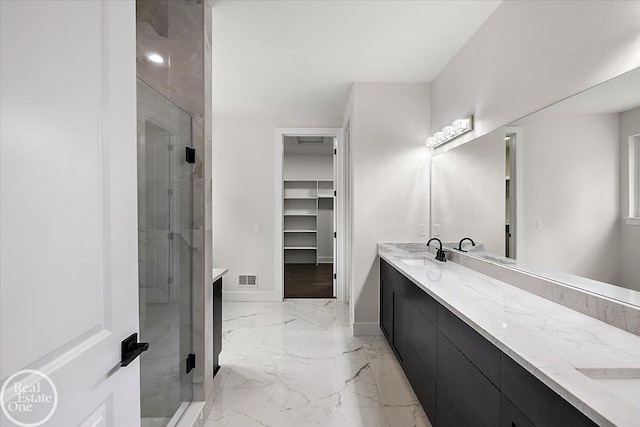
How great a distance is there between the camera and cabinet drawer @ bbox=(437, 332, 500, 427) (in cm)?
128

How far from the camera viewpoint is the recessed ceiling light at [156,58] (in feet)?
7.13

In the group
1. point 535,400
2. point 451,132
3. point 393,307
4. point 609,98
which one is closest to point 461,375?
point 535,400

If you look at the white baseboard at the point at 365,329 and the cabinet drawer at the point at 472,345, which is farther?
the white baseboard at the point at 365,329

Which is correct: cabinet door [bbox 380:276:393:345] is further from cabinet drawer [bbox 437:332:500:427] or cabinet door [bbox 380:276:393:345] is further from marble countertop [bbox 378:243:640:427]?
cabinet drawer [bbox 437:332:500:427]

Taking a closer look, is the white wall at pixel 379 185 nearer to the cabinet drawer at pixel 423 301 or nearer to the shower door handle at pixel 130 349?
the cabinet drawer at pixel 423 301

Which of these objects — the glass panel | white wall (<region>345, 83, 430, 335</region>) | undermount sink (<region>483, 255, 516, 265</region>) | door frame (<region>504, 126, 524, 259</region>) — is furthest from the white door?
white wall (<region>345, 83, 430, 335</region>)

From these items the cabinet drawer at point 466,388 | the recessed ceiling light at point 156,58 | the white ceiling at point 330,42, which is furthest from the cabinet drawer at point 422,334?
the recessed ceiling light at point 156,58

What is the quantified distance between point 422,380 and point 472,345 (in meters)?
0.86

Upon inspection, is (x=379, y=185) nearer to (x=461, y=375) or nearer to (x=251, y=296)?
(x=461, y=375)

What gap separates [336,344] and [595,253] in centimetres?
238

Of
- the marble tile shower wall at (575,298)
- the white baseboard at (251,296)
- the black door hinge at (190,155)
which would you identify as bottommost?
the white baseboard at (251,296)

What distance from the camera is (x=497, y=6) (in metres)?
2.32

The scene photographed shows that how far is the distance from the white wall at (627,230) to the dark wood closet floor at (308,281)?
405 cm

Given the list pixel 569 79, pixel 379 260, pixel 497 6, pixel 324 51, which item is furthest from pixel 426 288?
pixel 324 51
